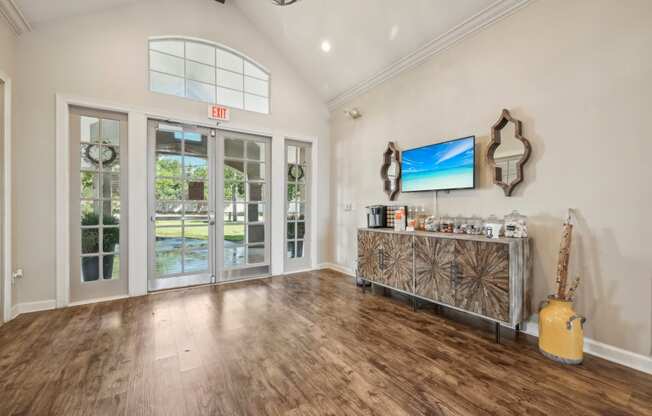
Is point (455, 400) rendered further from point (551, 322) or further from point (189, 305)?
point (189, 305)

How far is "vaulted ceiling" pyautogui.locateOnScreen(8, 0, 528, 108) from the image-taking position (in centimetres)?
275

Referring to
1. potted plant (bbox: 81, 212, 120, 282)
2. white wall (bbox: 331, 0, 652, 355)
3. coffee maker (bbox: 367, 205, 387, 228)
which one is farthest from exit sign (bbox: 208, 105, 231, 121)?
white wall (bbox: 331, 0, 652, 355)

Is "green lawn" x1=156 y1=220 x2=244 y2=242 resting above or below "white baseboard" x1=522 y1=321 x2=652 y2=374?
above

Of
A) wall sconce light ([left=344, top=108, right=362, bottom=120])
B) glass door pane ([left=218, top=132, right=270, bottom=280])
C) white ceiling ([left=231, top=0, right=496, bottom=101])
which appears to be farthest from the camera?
wall sconce light ([left=344, top=108, right=362, bottom=120])

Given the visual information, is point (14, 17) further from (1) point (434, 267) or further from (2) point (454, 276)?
(2) point (454, 276)

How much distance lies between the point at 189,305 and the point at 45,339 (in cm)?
114

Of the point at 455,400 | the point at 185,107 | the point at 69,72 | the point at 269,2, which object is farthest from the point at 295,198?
the point at 455,400

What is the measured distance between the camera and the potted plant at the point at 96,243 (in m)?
3.15

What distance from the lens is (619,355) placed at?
1.94 meters

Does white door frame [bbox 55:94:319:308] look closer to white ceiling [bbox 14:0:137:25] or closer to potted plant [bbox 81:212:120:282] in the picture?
potted plant [bbox 81:212:120:282]

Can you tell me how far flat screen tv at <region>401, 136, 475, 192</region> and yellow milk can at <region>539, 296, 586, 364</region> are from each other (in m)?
1.25

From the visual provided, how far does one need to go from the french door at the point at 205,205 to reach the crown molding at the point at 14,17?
1335 millimetres

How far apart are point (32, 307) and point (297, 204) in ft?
11.2

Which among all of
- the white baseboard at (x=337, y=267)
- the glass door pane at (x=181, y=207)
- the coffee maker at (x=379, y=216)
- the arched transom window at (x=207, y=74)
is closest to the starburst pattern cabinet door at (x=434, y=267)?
the coffee maker at (x=379, y=216)
